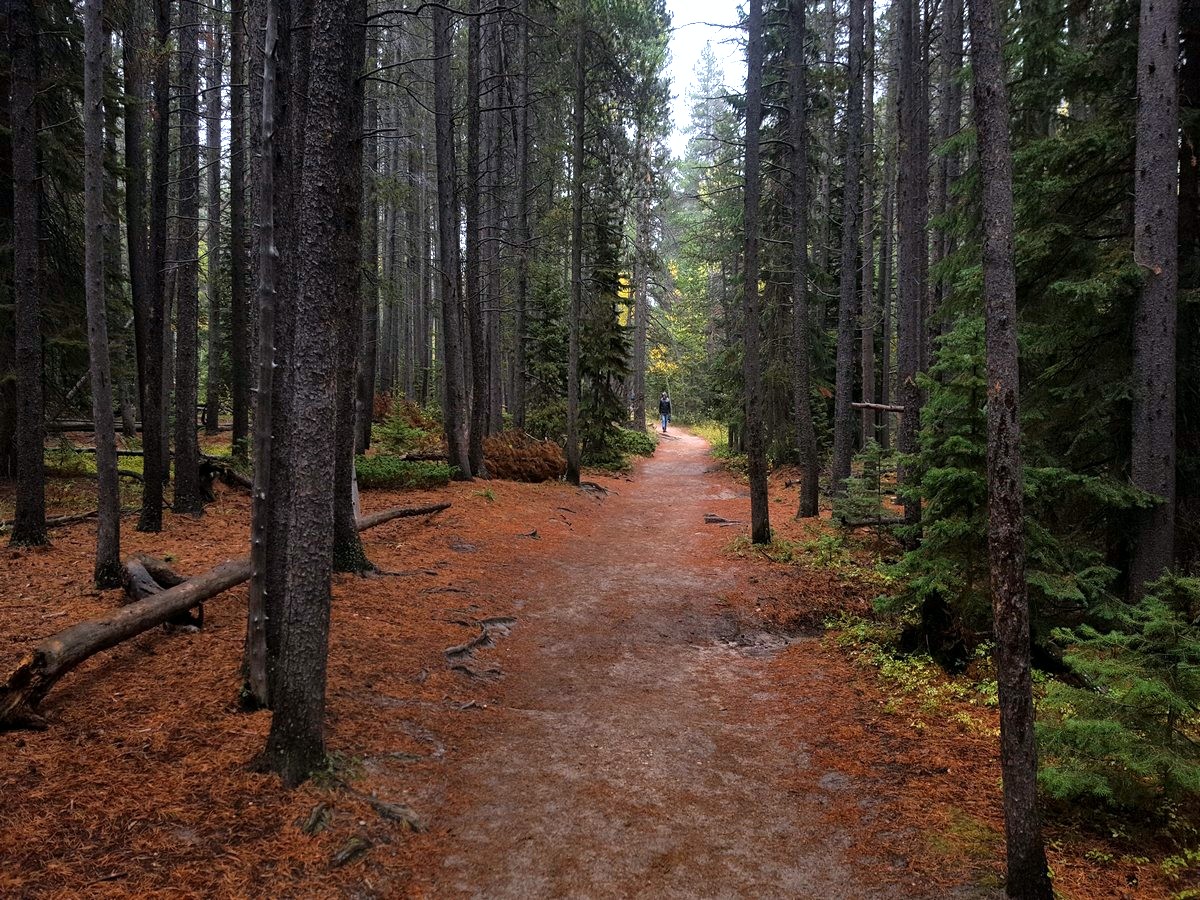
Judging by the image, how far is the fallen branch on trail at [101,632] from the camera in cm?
410

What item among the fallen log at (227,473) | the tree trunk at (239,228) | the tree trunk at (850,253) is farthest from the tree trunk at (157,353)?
the tree trunk at (850,253)

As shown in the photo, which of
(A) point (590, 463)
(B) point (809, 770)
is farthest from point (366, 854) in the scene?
(A) point (590, 463)

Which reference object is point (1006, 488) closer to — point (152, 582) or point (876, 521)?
point (152, 582)

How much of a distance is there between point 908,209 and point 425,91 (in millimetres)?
18499

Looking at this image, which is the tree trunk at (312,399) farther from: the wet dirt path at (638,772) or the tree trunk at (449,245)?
the tree trunk at (449,245)

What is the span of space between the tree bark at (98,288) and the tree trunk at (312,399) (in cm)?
362

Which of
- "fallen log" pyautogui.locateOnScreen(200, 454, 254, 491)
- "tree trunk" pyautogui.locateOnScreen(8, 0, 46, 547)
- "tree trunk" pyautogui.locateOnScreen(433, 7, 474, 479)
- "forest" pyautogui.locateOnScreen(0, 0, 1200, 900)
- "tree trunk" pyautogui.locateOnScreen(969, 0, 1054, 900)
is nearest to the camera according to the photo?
"tree trunk" pyautogui.locateOnScreen(969, 0, 1054, 900)

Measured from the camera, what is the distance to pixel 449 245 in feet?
48.8

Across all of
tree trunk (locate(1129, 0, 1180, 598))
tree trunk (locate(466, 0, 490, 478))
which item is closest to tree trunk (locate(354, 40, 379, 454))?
tree trunk (locate(466, 0, 490, 478))

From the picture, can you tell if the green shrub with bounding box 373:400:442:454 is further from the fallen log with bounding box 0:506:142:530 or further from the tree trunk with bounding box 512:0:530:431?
the fallen log with bounding box 0:506:142:530

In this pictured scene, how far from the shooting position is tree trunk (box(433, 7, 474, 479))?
13.8 meters

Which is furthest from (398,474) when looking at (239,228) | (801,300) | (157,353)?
(801,300)

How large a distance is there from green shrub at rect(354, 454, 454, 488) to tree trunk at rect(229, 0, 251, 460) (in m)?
2.51

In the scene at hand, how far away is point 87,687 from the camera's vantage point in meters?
4.67
